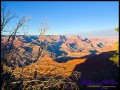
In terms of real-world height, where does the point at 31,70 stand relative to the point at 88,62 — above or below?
above

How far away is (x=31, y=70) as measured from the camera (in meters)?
9.19

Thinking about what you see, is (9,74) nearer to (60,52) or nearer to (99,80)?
(99,80)

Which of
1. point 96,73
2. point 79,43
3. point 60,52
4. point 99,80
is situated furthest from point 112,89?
point 79,43

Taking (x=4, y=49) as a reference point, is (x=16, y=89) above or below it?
below

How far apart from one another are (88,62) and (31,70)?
4031 centimetres

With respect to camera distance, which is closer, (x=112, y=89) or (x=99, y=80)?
(x=112, y=89)

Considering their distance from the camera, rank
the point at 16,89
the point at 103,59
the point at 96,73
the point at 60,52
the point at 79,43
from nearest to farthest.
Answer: the point at 16,89
the point at 96,73
the point at 103,59
the point at 60,52
the point at 79,43

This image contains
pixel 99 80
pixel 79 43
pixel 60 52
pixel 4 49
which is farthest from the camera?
pixel 79 43

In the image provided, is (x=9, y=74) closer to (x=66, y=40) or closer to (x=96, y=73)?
(x=96, y=73)

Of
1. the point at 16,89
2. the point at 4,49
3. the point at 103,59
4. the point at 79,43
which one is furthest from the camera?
the point at 79,43

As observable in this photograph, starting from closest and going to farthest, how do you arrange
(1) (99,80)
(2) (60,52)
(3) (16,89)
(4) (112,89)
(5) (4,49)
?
1. (3) (16,89)
2. (5) (4,49)
3. (4) (112,89)
4. (1) (99,80)
5. (2) (60,52)

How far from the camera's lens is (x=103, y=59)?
160 ft

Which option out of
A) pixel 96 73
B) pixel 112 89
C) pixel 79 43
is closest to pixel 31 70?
pixel 112 89

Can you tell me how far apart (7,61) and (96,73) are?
34410mm
